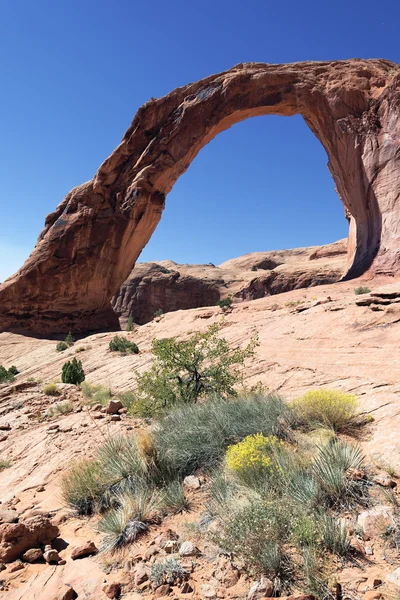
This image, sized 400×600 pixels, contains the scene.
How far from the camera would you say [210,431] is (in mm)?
4398

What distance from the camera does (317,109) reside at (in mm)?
22844

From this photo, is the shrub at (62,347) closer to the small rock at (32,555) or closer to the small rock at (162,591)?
the small rock at (32,555)

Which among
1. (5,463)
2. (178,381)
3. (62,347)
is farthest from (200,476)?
(62,347)

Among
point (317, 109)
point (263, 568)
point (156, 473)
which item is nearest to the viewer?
point (263, 568)

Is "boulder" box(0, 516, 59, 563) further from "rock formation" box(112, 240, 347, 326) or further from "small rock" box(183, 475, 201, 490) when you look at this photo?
"rock formation" box(112, 240, 347, 326)

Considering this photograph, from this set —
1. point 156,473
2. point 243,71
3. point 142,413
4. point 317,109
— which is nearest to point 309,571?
point 156,473

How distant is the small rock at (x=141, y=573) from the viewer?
8.81 ft

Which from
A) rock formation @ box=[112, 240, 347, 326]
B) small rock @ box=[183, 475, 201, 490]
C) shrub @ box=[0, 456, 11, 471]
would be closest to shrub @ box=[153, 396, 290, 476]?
small rock @ box=[183, 475, 201, 490]

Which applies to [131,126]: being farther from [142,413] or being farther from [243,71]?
[142,413]

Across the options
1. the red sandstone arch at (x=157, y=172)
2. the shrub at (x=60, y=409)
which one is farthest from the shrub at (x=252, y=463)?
the red sandstone arch at (x=157, y=172)

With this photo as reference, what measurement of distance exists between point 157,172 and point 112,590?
25.6m

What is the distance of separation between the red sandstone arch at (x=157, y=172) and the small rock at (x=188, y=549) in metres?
19.7

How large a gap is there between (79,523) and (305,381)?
456 cm

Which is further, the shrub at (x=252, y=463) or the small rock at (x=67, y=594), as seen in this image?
the shrub at (x=252, y=463)
